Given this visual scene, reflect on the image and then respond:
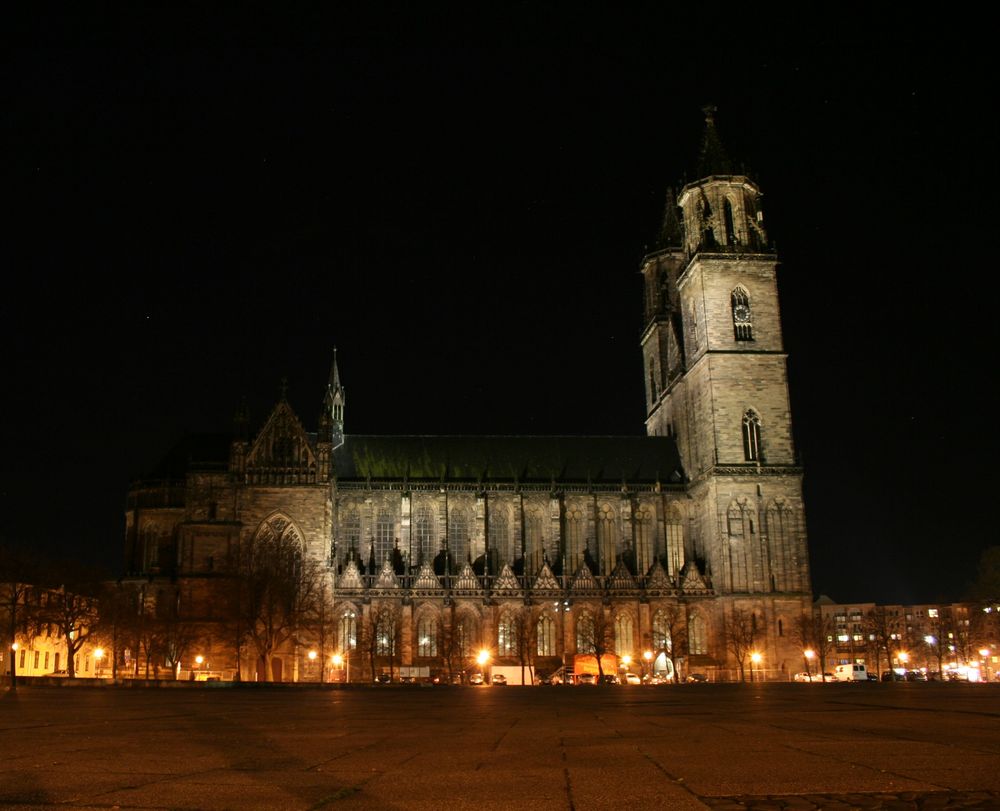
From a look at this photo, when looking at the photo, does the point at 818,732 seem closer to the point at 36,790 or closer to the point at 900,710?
the point at 900,710

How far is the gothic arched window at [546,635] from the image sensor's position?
301 feet

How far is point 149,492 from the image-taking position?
98.4 m

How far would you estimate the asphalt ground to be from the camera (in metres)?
10.1

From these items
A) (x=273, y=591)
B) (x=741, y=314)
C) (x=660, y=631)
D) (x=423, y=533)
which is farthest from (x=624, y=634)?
(x=273, y=591)

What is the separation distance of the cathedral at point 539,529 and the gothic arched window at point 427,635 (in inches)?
5.6

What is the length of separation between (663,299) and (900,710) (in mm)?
90677

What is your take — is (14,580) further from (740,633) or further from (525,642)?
(740,633)

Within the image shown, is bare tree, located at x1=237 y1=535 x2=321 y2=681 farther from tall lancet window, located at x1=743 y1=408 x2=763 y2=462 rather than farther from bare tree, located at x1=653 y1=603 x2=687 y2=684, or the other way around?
tall lancet window, located at x1=743 y1=408 x2=763 y2=462

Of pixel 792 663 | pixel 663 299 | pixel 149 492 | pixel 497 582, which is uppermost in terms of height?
pixel 663 299

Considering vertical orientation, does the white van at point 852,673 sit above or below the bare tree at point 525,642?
below

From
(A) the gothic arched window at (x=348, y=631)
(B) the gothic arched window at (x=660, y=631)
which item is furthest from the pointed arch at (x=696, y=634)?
(A) the gothic arched window at (x=348, y=631)

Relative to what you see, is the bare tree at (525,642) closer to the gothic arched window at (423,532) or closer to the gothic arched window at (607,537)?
the gothic arched window at (607,537)

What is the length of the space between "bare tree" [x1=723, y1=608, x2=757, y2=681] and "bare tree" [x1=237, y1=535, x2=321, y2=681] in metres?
33.9

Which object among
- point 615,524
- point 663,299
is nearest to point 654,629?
point 615,524
